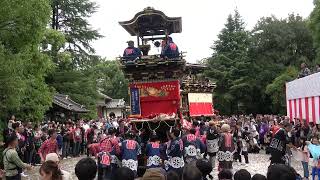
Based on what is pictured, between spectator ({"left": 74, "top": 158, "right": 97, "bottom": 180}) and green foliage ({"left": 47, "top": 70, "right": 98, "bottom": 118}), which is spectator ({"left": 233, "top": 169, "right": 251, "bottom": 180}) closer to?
spectator ({"left": 74, "top": 158, "right": 97, "bottom": 180})

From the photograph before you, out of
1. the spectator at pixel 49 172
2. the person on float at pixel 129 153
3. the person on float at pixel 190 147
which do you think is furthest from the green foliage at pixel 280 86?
the spectator at pixel 49 172

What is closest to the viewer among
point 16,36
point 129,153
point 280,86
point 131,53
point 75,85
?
point 129,153

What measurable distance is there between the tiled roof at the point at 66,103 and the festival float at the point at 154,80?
49.6 ft

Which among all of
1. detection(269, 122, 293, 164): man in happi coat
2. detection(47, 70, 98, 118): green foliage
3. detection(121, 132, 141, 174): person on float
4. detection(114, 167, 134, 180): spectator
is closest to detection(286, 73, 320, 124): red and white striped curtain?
detection(269, 122, 293, 164): man in happi coat

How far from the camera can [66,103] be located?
3128 cm

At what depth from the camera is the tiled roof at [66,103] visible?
3017cm

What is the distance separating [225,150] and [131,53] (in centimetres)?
447

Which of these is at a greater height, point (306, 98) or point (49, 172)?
point (306, 98)

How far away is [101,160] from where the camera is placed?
11438mm

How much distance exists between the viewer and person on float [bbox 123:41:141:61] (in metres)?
15.0

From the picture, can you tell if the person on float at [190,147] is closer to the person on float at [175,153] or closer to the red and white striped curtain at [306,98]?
the person on float at [175,153]

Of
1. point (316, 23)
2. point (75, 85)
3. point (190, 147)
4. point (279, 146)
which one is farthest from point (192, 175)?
point (316, 23)

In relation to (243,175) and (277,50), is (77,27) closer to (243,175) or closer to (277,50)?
(277,50)

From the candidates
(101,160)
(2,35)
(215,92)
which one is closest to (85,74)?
(215,92)
